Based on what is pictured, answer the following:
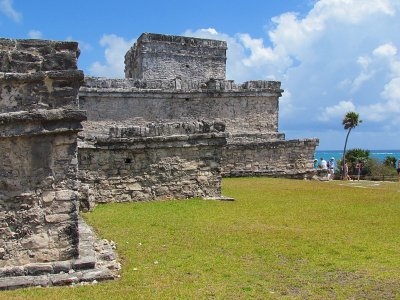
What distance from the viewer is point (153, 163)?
12.4 m

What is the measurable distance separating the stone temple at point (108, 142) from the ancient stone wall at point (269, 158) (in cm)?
4

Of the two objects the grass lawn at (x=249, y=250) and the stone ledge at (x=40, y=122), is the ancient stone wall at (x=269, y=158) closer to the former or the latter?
the grass lawn at (x=249, y=250)

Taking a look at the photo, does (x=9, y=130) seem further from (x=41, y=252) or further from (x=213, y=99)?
(x=213, y=99)

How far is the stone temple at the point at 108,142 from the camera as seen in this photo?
6020 millimetres

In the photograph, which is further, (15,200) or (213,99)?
(213,99)

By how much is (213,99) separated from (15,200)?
16.0 m

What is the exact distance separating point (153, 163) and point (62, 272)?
6523 millimetres

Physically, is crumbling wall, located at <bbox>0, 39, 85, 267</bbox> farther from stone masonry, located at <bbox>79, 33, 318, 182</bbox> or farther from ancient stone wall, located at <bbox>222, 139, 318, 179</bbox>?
ancient stone wall, located at <bbox>222, 139, 318, 179</bbox>

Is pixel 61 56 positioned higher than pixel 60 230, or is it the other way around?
pixel 61 56

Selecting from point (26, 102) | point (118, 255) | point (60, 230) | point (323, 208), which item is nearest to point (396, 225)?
point (323, 208)

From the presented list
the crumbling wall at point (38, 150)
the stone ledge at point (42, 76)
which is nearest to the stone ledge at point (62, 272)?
the crumbling wall at point (38, 150)

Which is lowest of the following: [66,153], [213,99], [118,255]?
[118,255]

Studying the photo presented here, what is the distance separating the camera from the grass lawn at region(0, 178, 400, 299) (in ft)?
17.8

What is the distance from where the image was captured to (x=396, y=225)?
9242mm
